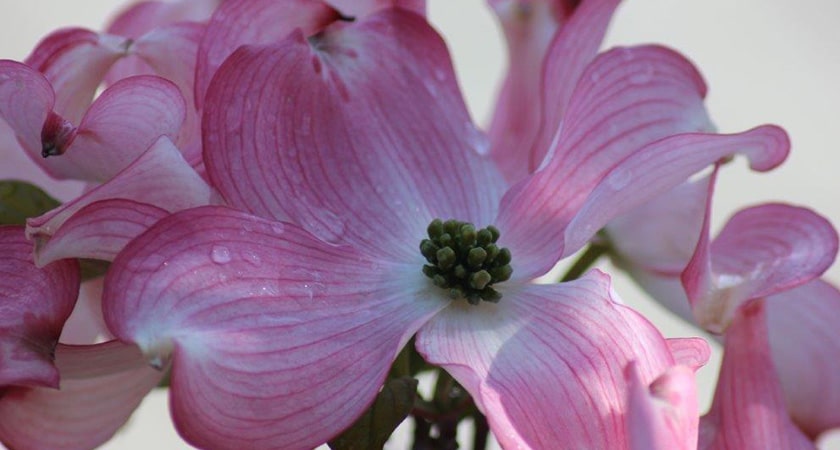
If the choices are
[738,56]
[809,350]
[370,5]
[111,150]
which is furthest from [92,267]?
[738,56]

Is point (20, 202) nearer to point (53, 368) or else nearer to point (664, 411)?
point (53, 368)

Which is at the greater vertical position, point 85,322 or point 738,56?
point 85,322

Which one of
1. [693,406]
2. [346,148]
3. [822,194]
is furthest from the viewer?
[822,194]

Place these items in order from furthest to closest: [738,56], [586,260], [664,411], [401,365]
Answer: 1. [738,56]
2. [586,260]
3. [401,365]
4. [664,411]

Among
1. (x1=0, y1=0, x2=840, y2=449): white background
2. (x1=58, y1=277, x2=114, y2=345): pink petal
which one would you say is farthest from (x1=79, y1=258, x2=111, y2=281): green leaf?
(x1=0, y1=0, x2=840, y2=449): white background

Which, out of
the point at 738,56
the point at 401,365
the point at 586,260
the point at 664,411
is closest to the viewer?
the point at 664,411

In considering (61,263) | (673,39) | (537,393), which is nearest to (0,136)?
(61,263)

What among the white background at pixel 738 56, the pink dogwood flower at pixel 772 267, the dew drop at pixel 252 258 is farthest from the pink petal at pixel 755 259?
the white background at pixel 738 56

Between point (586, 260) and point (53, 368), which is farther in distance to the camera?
point (586, 260)

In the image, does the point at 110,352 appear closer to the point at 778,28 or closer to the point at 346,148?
the point at 346,148
